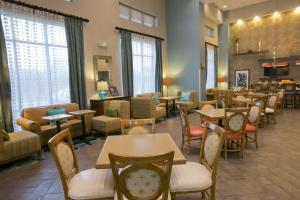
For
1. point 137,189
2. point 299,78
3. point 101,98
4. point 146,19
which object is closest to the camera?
point 137,189

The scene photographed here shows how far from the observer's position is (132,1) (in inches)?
299

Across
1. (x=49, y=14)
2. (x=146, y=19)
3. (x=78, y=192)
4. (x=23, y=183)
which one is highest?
(x=146, y=19)

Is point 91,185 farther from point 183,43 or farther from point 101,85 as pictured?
point 183,43

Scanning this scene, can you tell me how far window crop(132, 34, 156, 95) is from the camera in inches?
311

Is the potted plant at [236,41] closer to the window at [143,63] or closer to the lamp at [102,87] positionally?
the window at [143,63]

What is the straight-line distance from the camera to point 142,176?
1530mm

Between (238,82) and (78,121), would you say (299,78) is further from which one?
(78,121)

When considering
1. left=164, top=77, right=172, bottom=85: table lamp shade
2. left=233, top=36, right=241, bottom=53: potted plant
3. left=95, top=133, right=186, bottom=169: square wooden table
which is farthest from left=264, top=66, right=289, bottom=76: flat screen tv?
left=95, top=133, right=186, bottom=169: square wooden table

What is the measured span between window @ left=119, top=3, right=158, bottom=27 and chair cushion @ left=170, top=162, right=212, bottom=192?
640cm

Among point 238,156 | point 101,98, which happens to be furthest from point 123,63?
point 238,156

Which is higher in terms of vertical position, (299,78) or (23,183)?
(299,78)

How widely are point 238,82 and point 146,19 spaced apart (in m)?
6.52

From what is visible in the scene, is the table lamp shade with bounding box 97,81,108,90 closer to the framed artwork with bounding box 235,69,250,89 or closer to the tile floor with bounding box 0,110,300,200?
the tile floor with bounding box 0,110,300,200

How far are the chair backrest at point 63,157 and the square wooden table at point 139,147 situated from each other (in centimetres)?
35
